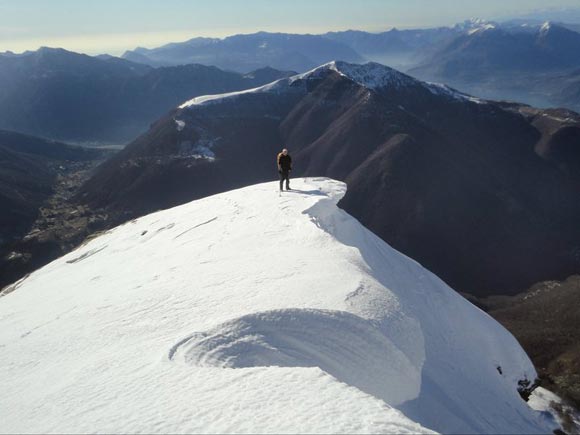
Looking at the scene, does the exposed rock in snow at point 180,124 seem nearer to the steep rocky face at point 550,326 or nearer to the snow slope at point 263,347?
the steep rocky face at point 550,326

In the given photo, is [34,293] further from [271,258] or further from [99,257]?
[271,258]

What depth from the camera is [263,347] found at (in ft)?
41.8

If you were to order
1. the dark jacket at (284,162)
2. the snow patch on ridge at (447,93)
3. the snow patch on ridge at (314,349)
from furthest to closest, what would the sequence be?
the snow patch on ridge at (447,93)
the dark jacket at (284,162)
the snow patch on ridge at (314,349)

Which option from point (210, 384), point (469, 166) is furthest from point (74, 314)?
point (469, 166)

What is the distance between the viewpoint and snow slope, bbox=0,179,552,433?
32.3 ft

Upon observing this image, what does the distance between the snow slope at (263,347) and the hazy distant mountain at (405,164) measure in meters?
64.1

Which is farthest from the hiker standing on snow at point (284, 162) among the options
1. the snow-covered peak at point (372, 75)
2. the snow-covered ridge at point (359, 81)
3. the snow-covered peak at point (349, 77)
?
the snow-covered peak at point (372, 75)

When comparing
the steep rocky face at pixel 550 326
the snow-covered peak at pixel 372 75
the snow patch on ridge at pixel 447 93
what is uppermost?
the snow-covered peak at pixel 372 75

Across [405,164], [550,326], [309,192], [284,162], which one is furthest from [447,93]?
[284,162]

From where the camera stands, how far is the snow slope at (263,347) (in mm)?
9859

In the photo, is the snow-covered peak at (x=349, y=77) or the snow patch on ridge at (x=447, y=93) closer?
the snow-covered peak at (x=349, y=77)

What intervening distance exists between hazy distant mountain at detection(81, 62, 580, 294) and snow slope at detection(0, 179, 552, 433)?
64.1 meters

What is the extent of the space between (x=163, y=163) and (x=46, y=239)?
38479 millimetres

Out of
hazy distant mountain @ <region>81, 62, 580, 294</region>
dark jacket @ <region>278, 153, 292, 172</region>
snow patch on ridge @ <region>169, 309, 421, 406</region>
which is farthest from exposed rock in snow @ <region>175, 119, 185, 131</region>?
snow patch on ridge @ <region>169, 309, 421, 406</region>
